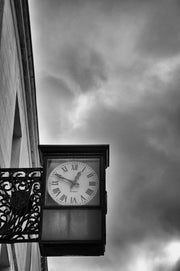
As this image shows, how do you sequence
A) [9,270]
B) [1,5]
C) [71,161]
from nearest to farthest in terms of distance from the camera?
[71,161]
[1,5]
[9,270]

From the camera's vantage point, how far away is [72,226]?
985 centimetres

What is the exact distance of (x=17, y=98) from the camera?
56.4 feet

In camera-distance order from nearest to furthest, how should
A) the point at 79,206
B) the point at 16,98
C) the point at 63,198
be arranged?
the point at 79,206 → the point at 63,198 → the point at 16,98

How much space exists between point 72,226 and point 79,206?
0.34 meters

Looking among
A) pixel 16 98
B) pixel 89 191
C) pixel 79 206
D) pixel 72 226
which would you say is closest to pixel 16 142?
pixel 16 98

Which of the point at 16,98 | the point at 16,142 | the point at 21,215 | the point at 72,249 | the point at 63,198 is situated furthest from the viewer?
the point at 16,142

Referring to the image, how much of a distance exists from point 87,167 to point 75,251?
4.39ft

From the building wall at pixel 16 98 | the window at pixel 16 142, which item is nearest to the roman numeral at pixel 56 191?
the building wall at pixel 16 98

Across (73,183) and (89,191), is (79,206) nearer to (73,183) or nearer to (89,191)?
(89,191)

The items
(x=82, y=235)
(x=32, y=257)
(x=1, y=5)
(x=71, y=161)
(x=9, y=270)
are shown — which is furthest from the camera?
(x=32, y=257)

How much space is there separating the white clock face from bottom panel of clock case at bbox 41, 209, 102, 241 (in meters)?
0.23

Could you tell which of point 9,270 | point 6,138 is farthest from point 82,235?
point 9,270

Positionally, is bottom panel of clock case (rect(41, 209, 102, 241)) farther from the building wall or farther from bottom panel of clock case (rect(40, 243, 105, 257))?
the building wall

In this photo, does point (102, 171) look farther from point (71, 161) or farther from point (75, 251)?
point (75, 251)
